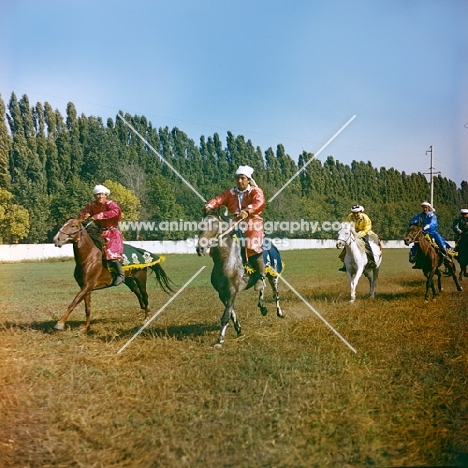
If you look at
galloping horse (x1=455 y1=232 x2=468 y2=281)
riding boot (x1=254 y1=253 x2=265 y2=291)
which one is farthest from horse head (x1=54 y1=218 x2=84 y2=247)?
galloping horse (x1=455 y1=232 x2=468 y2=281)

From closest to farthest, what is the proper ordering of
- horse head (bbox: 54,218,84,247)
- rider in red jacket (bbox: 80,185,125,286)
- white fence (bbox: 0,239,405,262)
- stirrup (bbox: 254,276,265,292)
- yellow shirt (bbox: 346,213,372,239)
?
horse head (bbox: 54,218,84,247), stirrup (bbox: 254,276,265,292), rider in red jacket (bbox: 80,185,125,286), yellow shirt (bbox: 346,213,372,239), white fence (bbox: 0,239,405,262)

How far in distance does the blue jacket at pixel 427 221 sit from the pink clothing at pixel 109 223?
928 cm

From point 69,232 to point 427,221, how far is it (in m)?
11.0

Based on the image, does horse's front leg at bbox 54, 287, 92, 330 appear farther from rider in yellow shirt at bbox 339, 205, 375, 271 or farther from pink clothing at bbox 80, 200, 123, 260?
rider in yellow shirt at bbox 339, 205, 375, 271

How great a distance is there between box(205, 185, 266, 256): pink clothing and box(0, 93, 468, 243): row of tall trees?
24460 mm

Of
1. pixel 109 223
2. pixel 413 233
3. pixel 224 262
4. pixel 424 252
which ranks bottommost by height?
pixel 424 252

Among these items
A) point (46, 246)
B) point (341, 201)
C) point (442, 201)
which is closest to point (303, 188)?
point (341, 201)

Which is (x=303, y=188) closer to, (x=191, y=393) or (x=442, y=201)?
(x=442, y=201)

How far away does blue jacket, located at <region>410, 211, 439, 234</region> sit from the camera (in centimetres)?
1571

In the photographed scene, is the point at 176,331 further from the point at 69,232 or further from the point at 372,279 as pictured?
the point at 372,279

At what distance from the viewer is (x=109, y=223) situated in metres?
11.4

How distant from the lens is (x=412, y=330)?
995cm

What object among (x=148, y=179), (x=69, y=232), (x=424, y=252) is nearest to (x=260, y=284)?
(x=69, y=232)

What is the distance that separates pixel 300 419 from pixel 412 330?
541 centimetres
